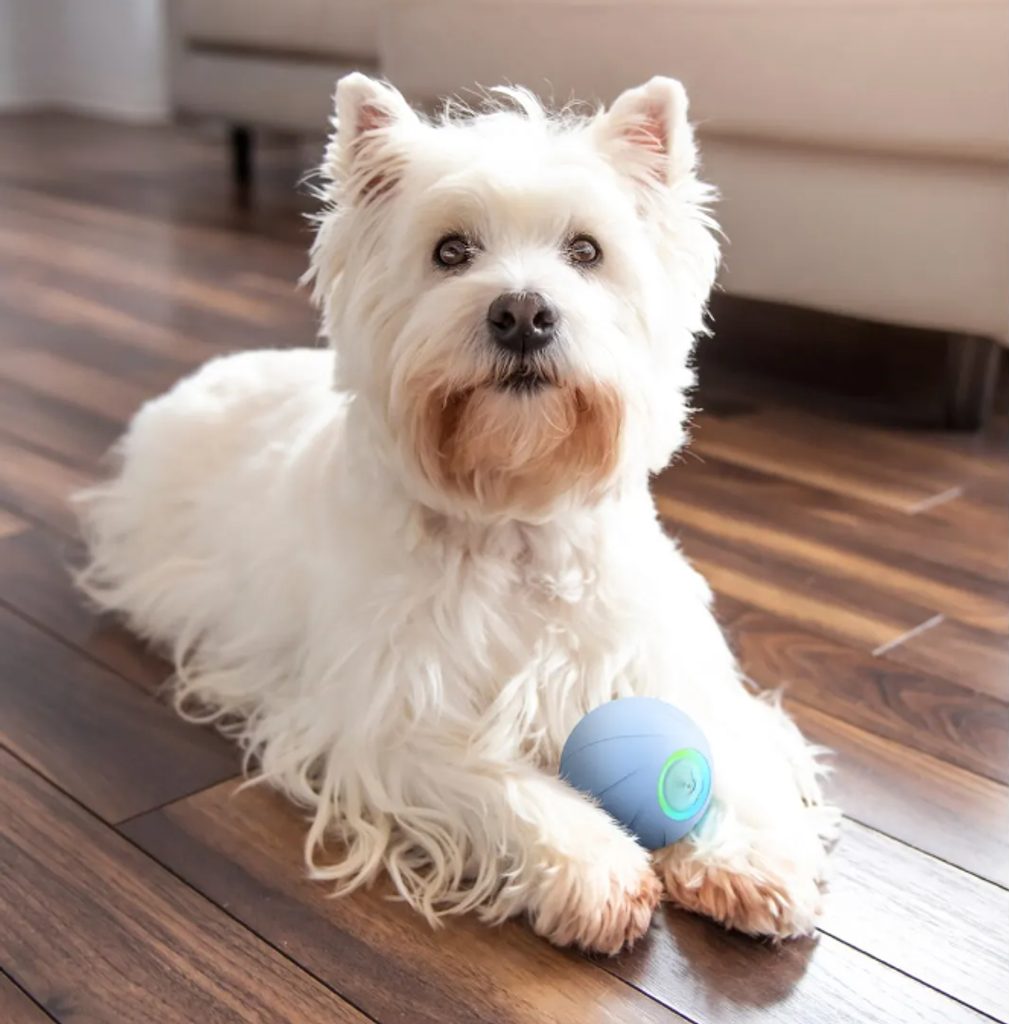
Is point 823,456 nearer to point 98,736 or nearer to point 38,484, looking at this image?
point 38,484

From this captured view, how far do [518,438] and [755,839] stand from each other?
0.48m

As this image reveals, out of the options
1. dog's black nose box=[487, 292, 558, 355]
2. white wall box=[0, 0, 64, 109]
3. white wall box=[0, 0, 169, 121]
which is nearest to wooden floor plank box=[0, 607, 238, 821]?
dog's black nose box=[487, 292, 558, 355]

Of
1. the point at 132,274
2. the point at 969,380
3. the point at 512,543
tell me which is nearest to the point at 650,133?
the point at 512,543

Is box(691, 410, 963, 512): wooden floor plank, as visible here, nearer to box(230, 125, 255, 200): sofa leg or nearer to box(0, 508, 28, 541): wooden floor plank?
box(0, 508, 28, 541): wooden floor plank

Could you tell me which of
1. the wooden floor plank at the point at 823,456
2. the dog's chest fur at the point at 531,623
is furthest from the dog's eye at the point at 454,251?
the wooden floor plank at the point at 823,456

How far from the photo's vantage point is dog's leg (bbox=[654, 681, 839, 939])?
1386 millimetres

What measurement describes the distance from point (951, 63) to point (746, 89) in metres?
0.44

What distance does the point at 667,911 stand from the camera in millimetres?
1430

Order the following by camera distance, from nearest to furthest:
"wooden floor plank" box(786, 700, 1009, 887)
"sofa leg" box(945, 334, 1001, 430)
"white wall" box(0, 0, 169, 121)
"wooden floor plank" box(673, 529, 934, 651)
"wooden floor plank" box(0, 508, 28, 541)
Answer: "wooden floor plank" box(786, 700, 1009, 887)
"wooden floor plank" box(673, 529, 934, 651)
"wooden floor plank" box(0, 508, 28, 541)
"sofa leg" box(945, 334, 1001, 430)
"white wall" box(0, 0, 169, 121)

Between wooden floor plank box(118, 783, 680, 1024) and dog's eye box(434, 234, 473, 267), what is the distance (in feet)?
2.11

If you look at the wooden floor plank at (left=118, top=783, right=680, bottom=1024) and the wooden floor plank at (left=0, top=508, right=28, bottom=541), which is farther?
the wooden floor plank at (left=0, top=508, right=28, bottom=541)

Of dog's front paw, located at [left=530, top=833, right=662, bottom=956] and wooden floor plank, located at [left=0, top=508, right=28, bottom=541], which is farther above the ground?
dog's front paw, located at [left=530, top=833, right=662, bottom=956]

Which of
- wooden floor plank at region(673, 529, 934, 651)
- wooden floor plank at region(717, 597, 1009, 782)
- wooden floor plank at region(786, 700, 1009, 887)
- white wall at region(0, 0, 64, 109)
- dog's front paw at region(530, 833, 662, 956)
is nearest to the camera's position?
dog's front paw at region(530, 833, 662, 956)

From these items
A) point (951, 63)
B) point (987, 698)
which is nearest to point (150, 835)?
point (987, 698)
